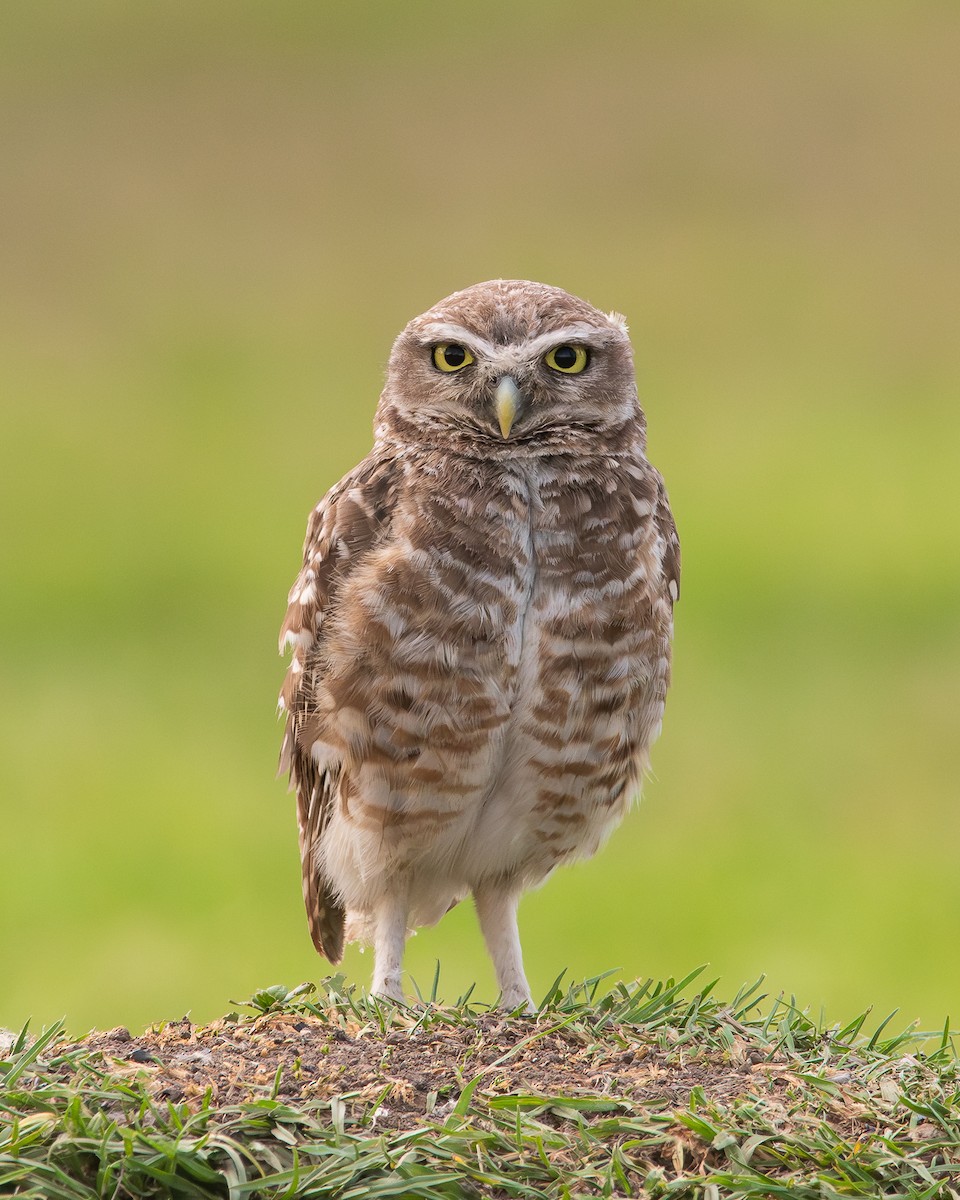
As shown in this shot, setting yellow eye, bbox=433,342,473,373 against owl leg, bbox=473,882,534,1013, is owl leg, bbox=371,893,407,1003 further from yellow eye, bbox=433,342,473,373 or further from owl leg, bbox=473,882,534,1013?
yellow eye, bbox=433,342,473,373

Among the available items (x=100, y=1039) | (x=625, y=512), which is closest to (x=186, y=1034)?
(x=100, y=1039)

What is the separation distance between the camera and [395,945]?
160 inches

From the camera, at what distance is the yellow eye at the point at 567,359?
379 cm

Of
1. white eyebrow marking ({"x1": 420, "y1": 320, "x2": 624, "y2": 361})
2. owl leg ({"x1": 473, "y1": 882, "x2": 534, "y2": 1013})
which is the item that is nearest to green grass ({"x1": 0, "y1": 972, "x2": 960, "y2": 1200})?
owl leg ({"x1": 473, "y1": 882, "x2": 534, "y2": 1013})

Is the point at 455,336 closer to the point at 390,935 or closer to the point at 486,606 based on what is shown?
the point at 486,606

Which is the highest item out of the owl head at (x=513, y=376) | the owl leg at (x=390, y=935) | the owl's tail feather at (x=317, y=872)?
the owl head at (x=513, y=376)

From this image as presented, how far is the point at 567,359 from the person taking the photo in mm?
3828

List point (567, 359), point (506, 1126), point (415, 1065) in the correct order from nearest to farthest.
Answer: point (506, 1126)
point (415, 1065)
point (567, 359)

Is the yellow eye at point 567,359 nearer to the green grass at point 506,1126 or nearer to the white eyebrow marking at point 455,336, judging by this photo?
the white eyebrow marking at point 455,336

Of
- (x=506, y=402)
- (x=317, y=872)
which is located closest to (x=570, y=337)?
(x=506, y=402)

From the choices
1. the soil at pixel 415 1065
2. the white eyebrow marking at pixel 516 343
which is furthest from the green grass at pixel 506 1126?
the white eyebrow marking at pixel 516 343

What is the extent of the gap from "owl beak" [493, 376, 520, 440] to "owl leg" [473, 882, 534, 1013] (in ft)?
3.73

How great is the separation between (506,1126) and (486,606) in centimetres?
127

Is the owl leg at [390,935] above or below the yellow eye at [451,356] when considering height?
below
